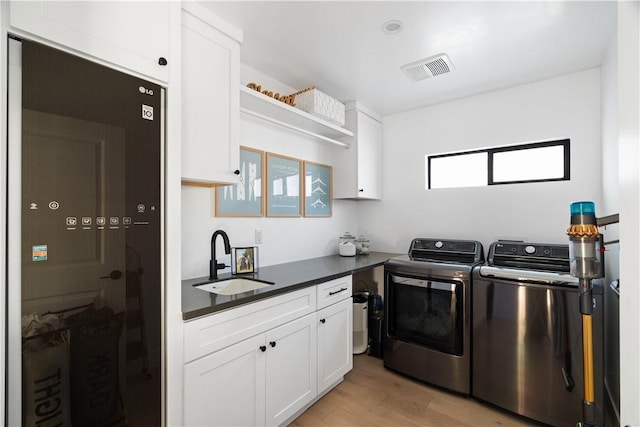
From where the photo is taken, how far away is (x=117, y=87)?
3.87 ft

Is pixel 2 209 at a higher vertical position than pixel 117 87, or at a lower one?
lower

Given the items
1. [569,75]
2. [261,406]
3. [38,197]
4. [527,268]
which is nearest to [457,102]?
[569,75]

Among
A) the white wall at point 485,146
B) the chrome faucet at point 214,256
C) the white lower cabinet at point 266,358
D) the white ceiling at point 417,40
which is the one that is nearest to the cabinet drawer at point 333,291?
the white lower cabinet at point 266,358

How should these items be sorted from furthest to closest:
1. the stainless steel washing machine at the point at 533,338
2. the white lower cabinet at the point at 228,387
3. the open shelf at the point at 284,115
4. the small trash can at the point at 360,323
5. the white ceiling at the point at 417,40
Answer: the small trash can at the point at 360,323 < the open shelf at the point at 284,115 < the stainless steel washing machine at the point at 533,338 < the white ceiling at the point at 417,40 < the white lower cabinet at the point at 228,387

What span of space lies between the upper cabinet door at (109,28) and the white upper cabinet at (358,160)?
2.05m

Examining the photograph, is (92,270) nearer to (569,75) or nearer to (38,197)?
(38,197)

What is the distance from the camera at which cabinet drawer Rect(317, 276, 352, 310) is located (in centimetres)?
→ 215

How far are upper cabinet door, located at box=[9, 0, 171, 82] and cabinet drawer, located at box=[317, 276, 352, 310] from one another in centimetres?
156

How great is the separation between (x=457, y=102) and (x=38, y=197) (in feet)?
10.6

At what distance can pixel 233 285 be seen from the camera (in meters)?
2.13

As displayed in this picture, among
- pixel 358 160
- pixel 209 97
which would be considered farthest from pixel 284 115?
pixel 358 160

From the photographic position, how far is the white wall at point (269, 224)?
6.81 feet

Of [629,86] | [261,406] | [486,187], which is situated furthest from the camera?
[486,187]

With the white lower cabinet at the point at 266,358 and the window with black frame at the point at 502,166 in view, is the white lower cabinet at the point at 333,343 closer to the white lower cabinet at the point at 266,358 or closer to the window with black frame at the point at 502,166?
the white lower cabinet at the point at 266,358
